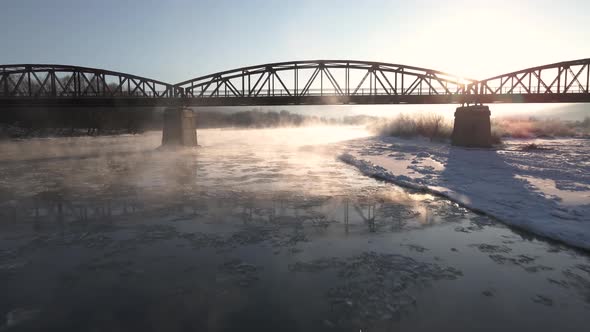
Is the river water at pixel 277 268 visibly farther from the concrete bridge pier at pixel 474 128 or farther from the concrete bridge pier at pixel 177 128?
the concrete bridge pier at pixel 474 128

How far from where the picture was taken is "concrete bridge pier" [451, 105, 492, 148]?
43.4 m

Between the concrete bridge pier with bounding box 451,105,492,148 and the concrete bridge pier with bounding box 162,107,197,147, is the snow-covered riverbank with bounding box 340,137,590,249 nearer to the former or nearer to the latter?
the concrete bridge pier with bounding box 451,105,492,148

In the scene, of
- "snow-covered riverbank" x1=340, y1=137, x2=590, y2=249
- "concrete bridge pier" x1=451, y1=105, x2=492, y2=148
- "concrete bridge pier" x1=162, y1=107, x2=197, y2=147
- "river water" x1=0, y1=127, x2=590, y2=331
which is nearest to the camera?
"river water" x1=0, y1=127, x2=590, y2=331

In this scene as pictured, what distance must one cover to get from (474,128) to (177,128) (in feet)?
128

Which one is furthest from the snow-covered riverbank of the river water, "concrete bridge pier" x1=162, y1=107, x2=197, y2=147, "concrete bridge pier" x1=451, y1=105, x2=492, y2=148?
"concrete bridge pier" x1=162, y1=107, x2=197, y2=147

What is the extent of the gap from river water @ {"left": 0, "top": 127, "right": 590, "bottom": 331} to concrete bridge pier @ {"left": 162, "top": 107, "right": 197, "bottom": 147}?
33.5m

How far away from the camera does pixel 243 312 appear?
538 centimetres

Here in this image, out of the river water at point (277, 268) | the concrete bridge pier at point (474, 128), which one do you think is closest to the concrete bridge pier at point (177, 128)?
the river water at point (277, 268)

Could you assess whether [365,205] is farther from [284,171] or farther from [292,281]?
[284,171]

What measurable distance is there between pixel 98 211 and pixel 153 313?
8006mm

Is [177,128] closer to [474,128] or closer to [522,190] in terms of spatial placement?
[474,128]

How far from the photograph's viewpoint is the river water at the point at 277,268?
17.2 ft

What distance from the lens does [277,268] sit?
7148 mm

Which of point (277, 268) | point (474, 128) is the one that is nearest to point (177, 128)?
point (474, 128)
